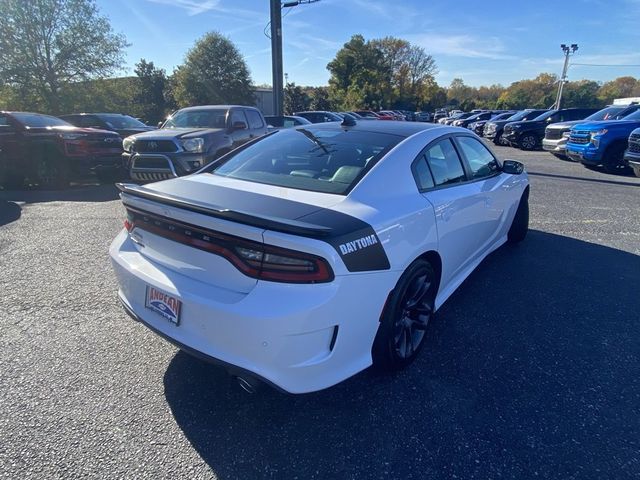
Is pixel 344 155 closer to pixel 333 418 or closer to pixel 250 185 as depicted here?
pixel 250 185

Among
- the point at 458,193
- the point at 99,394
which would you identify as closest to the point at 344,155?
the point at 458,193

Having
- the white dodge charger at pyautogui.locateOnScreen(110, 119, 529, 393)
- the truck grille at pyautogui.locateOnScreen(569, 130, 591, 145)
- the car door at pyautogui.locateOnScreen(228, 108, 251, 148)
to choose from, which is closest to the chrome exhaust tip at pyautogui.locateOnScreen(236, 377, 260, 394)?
the white dodge charger at pyautogui.locateOnScreen(110, 119, 529, 393)

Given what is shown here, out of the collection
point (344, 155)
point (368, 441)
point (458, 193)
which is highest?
point (344, 155)

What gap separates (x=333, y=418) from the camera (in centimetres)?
216

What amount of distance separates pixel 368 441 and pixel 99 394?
1.62 m

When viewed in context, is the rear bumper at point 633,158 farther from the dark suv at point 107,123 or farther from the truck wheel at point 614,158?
the dark suv at point 107,123

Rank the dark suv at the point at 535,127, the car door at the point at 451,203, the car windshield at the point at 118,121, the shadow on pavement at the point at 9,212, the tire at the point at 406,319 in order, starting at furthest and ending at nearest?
the dark suv at the point at 535,127, the car windshield at the point at 118,121, the shadow on pavement at the point at 9,212, the car door at the point at 451,203, the tire at the point at 406,319

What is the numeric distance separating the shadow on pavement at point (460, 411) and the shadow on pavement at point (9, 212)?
5.26 metres

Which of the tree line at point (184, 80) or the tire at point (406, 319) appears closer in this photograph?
the tire at point (406, 319)

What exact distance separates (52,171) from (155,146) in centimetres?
298

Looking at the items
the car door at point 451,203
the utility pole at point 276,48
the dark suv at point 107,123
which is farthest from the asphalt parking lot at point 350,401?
the utility pole at point 276,48

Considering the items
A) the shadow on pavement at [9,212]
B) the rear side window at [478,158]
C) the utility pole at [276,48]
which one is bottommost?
the shadow on pavement at [9,212]

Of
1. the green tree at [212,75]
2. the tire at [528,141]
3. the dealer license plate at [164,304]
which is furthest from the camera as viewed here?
the green tree at [212,75]

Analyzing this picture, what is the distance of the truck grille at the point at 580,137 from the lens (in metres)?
11.0
